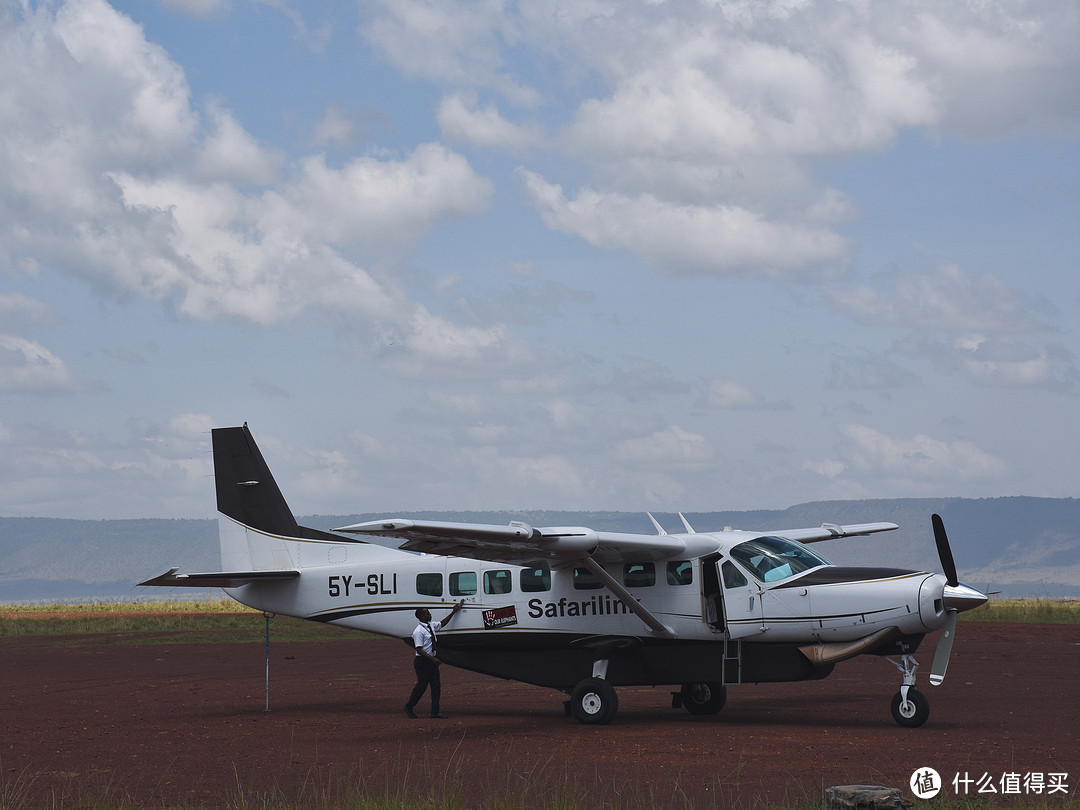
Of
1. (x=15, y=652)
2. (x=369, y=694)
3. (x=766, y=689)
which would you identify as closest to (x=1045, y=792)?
(x=766, y=689)

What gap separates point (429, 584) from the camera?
1975 cm

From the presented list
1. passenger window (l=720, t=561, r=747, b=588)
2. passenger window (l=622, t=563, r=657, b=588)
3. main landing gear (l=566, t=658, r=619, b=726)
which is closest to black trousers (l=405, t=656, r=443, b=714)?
main landing gear (l=566, t=658, r=619, b=726)

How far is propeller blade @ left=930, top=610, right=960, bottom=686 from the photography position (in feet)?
53.1

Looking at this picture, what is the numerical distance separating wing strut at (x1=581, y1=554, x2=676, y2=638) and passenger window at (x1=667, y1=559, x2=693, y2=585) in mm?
607

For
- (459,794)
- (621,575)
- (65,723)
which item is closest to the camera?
(459,794)

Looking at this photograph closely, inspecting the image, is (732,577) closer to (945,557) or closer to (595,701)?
(595,701)

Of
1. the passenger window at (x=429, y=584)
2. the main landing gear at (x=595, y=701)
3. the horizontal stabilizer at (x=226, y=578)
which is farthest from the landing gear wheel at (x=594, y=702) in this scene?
the horizontal stabilizer at (x=226, y=578)

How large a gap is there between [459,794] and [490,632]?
7633 millimetres

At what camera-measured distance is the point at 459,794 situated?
37.4 ft

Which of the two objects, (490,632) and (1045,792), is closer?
(1045,792)

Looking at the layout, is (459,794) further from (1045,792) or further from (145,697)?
(145,697)
